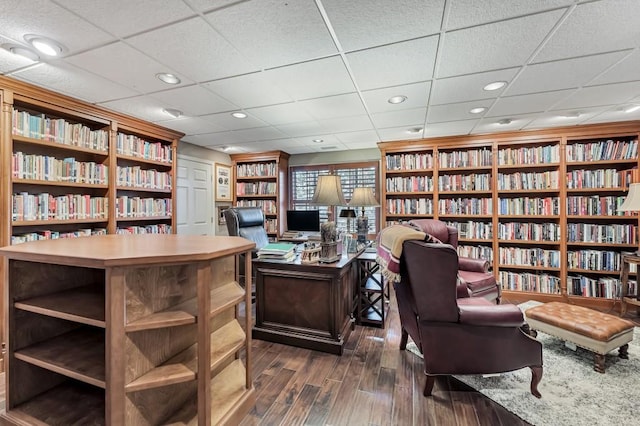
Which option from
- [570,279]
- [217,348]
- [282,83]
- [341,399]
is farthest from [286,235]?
[570,279]

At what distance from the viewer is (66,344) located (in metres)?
1.34

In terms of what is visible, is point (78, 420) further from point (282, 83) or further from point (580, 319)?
point (580, 319)

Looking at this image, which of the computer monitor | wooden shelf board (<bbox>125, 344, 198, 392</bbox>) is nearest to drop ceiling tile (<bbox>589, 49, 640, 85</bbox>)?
wooden shelf board (<bbox>125, 344, 198, 392</bbox>)

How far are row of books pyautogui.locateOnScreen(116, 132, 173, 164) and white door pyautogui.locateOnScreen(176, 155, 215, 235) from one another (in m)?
0.40

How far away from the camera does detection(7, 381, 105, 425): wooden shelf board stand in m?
1.22

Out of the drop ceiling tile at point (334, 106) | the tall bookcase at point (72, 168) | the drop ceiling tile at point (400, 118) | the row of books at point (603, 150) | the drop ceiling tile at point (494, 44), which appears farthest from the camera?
the row of books at point (603, 150)

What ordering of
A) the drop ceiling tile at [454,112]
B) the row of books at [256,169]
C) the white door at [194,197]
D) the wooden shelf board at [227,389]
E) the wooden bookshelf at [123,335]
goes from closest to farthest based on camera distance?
1. the wooden bookshelf at [123,335]
2. the wooden shelf board at [227,389]
3. the drop ceiling tile at [454,112]
4. the white door at [194,197]
5. the row of books at [256,169]

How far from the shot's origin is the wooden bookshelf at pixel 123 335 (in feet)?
3.50

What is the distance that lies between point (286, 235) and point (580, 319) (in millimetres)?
3861

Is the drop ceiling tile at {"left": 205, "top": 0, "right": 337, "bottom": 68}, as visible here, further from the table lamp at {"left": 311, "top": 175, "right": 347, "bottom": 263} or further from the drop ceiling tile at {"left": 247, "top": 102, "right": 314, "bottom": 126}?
the table lamp at {"left": 311, "top": 175, "right": 347, "bottom": 263}

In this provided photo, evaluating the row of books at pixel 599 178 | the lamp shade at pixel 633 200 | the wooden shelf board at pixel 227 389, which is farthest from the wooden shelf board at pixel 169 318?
the row of books at pixel 599 178

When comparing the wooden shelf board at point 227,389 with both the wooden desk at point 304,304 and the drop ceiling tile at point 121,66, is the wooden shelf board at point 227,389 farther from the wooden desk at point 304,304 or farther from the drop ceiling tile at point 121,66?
the drop ceiling tile at point 121,66

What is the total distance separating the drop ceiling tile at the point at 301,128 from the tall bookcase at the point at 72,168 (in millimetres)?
1594

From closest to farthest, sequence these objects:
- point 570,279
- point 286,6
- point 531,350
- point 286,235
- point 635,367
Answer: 1. point 286,6
2. point 531,350
3. point 635,367
4. point 570,279
5. point 286,235
